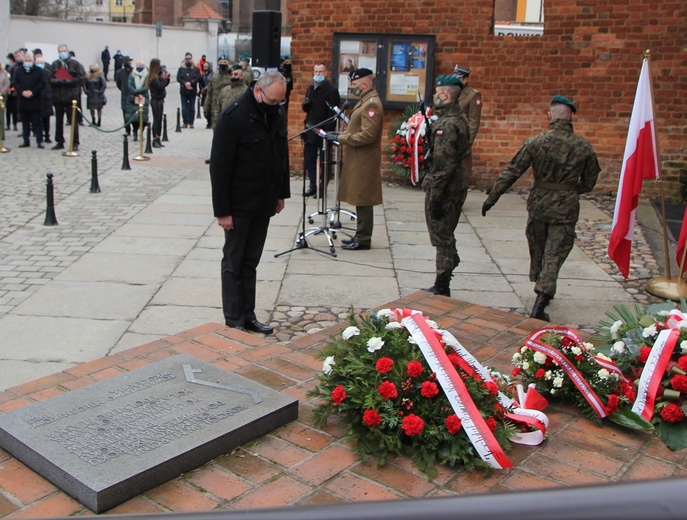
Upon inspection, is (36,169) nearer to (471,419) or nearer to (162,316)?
(162,316)

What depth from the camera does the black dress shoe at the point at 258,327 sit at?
5.79 m

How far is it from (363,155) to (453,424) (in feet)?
17.7

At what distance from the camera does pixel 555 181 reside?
6.28m

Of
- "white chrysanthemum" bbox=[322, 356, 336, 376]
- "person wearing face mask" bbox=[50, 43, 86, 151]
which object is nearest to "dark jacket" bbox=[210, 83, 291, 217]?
"white chrysanthemum" bbox=[322, 356, 336, 376]

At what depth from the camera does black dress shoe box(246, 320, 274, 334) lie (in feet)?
19.0

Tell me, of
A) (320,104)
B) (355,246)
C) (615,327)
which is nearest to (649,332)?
(615,327)

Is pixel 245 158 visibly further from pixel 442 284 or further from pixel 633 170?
pixel 633 170

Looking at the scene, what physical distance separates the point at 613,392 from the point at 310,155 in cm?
771

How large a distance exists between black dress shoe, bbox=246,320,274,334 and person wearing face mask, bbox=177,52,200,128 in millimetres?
16231

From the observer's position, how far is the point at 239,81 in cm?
1287

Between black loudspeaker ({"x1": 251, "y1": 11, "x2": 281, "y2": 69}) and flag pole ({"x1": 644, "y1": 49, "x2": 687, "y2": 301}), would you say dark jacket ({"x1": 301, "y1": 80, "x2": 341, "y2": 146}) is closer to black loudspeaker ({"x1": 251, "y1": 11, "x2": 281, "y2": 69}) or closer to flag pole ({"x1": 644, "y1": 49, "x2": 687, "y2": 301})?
black loudspeaker ({"x1": 251, "y1": 11, "x2": 281, "y2": 69})

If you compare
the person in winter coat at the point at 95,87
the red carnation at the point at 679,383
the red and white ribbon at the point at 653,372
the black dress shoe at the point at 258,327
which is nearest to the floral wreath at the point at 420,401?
the red and white ribbon at the point at 653,372

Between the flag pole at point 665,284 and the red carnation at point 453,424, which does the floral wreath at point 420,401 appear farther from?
the flag pole at point 665,284

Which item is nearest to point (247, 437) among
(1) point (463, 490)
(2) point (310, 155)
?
(1) point (463, 490)
